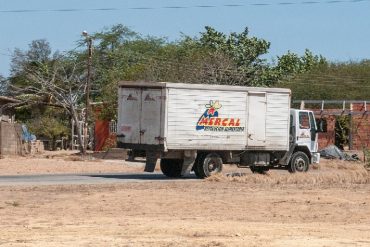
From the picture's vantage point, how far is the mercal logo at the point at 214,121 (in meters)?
31.8

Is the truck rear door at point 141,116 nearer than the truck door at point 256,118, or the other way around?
the truck rear door at point 141,116

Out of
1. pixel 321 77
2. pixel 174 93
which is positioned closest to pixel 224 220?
pixel 174 93

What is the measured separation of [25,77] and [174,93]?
A: 4877 centimetres

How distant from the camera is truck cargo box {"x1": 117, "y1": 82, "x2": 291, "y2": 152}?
3112cm

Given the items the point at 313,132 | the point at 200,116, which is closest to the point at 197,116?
the point at 200,116

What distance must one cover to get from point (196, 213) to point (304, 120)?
16.8m

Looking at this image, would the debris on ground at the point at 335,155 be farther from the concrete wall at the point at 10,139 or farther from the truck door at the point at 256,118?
the truck door at the point at 256,118

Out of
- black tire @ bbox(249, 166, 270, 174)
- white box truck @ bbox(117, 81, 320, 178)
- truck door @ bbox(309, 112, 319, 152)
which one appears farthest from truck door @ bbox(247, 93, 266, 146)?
truck door @ bbox(309, 112, 319, 152)

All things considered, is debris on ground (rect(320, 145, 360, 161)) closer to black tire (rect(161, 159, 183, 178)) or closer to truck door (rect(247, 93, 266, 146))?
truck door (rect(247, 93, 266, 146))

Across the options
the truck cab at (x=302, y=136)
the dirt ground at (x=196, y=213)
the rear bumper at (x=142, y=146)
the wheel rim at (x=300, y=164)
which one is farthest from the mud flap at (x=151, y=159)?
the wheel rim at (x=300, y=164)

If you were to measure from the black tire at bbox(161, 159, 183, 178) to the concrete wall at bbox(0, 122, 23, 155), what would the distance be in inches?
566

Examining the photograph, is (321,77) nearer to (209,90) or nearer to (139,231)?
(209,90)

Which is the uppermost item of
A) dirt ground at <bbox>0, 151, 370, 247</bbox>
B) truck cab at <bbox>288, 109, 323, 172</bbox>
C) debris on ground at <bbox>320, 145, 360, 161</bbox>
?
truck cab at <bbox>288, 109, 323, 172</bbox>

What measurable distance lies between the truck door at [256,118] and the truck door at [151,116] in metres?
3.56
